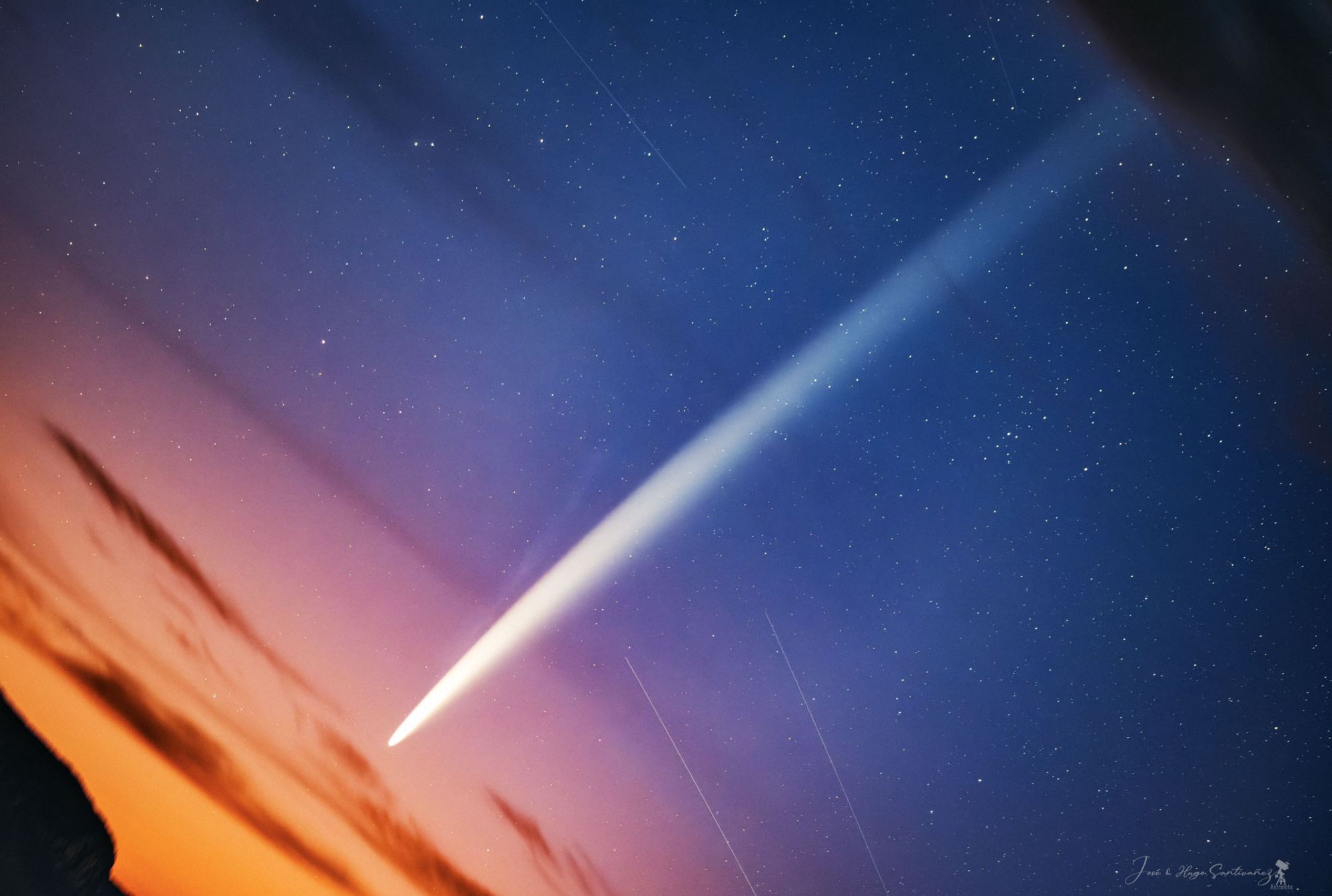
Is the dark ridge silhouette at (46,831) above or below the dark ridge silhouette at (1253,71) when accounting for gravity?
below

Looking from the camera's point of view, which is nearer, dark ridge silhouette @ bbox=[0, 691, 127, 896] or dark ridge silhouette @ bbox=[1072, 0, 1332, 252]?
dark ridge silhouette @ bbox=[1072, 0, 1332, 252]

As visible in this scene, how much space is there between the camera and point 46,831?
23.0 ft

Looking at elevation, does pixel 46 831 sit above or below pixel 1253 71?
below

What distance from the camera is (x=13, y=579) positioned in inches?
111

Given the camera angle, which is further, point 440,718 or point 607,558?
point 440,718

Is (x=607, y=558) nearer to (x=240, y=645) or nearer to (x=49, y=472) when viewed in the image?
(x=240, y=645)

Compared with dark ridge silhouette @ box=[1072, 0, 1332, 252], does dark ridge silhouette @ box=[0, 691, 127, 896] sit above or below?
below

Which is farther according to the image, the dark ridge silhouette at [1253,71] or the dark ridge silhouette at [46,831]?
the dark ridge silhouette at [46,831]

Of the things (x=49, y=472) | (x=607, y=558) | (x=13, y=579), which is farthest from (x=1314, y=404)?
(x=13, y=579)

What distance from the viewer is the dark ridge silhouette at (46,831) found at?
6.38 m

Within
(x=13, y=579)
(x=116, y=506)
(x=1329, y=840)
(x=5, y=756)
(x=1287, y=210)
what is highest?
(x=1287, y=210)

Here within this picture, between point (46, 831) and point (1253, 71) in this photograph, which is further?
point (46, 831)

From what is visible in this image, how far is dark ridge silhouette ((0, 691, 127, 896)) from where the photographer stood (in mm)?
6383

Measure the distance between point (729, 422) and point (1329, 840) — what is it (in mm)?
3564
